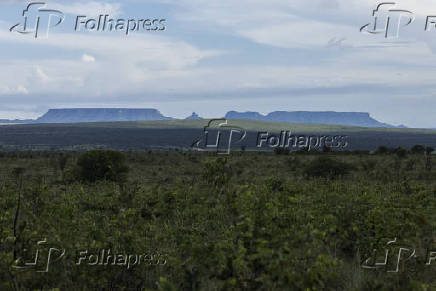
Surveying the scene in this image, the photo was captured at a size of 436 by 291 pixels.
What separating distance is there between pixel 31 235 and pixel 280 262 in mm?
4055

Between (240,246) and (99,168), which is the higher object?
(240,246)

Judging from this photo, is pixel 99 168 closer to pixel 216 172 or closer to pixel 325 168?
pixel 325 168

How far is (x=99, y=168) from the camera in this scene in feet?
84.9

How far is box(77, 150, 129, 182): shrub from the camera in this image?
25.5 meters

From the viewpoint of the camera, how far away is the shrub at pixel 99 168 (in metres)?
25.5

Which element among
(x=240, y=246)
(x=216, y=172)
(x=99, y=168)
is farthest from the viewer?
(x=99, y=168)

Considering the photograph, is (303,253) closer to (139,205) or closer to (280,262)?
(280,262)

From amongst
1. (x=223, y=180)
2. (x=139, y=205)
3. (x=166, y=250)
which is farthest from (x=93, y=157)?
(x=166, y=250)

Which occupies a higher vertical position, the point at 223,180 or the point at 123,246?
the point at 223,180

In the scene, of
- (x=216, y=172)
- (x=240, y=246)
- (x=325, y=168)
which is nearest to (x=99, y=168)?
(x=325, y=168)

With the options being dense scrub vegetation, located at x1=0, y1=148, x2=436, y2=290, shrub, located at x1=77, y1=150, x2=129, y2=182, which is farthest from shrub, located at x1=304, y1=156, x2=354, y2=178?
dense scrub vegetation, located at x1=0, y1=148, x2=436, y2=290

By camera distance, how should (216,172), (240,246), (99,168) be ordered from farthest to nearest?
(99,168)
(216,172)
(240,246)

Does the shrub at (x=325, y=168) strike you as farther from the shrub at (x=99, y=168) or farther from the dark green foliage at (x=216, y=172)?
the dark green foliage at (x=216, y=172)

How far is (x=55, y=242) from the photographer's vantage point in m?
7.36
